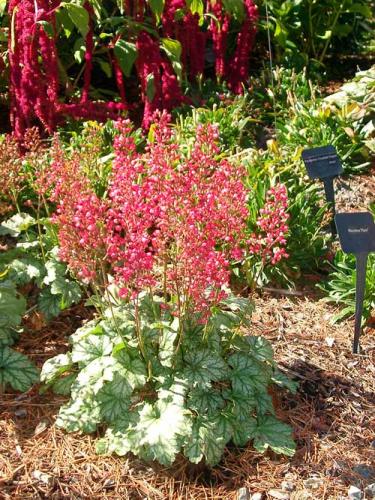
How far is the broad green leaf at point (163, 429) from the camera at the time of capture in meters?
2.39

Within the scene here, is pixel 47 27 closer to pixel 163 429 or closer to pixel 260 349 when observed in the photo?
pixel 260 349

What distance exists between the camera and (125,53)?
434cm

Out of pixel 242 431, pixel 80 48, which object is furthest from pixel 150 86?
pixel 242 431

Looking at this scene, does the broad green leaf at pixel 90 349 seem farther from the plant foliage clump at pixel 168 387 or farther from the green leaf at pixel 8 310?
the green leaf at pixel 8 310

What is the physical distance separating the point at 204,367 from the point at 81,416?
53cm

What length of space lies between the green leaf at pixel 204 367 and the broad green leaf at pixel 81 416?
1.28 ft

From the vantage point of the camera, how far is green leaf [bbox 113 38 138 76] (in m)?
4.34

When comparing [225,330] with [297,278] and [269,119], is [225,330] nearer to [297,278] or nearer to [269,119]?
[297,278]

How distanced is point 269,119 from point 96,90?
1.28m

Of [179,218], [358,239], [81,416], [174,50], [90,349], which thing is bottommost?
[81,416]

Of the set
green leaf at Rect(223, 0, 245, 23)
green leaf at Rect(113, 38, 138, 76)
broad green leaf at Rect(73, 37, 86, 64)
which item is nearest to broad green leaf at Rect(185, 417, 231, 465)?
green leaf at Rect(113, 38, 138, 76)

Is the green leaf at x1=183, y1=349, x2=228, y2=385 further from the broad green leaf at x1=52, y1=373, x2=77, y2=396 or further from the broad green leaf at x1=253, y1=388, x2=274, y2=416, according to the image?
the broad green leaf at x1=52, y1=373, x2=77, y2=396

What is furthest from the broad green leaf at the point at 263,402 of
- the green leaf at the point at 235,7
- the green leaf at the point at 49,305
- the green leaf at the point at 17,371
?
the green leaf at the point at 235,7

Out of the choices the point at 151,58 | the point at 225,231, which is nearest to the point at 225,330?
the point at 225,231
